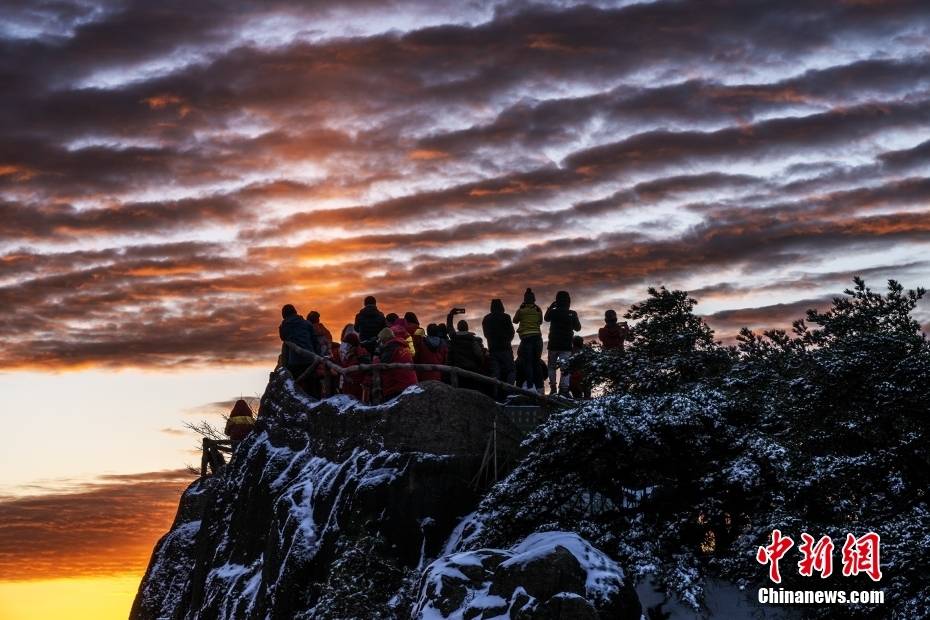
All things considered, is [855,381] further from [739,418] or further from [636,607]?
[636,607]

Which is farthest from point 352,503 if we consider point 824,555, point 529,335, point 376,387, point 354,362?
point 824,555

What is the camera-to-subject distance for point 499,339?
28047 mm

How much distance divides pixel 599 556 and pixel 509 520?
10.4 ft

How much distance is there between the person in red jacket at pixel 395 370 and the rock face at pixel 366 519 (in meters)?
0.68

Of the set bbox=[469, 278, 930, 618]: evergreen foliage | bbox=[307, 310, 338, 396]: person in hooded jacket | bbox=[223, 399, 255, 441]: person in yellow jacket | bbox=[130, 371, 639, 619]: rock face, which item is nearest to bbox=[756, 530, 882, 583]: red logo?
bbox=[469, 278, 930, 618]: evergreen foliage

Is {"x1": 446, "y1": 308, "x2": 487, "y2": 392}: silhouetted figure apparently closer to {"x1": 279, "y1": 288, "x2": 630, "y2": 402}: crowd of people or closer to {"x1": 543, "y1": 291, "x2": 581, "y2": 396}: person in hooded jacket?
{"x1": 279, "y1": 288, "x2": 630, "y2": 402}: crowd of people

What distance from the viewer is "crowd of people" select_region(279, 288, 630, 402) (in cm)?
2523

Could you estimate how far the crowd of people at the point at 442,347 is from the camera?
2523 cm

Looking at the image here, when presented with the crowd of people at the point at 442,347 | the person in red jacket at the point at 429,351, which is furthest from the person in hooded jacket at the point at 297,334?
the person in red jacket at the point at 429,351

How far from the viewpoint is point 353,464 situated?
24.2 m

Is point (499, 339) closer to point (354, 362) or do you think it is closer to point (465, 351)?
point (465, 351)

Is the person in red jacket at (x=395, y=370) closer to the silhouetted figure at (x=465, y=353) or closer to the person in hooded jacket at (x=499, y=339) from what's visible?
the silhouetted figure at (x=465, y=353)

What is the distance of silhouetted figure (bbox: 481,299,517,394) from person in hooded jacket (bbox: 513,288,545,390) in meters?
0.55

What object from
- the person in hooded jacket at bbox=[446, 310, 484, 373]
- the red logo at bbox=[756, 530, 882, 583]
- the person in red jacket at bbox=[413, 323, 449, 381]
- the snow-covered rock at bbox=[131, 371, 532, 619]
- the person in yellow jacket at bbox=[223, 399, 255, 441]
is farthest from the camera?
the person in yellow jacket at bbox=[223, 399, 255, 441]
